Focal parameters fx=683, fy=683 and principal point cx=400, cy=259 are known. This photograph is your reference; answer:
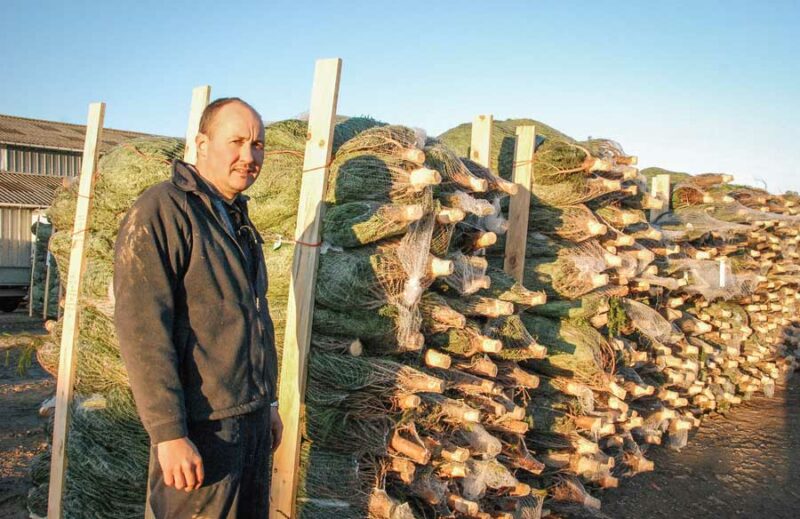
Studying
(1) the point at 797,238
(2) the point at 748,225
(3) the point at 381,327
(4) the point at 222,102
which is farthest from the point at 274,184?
(1) the point at 797,238

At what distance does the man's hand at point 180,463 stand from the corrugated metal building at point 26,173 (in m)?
18.2

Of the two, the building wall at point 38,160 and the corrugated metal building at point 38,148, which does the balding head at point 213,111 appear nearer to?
the corrugated metal building at point 38,148

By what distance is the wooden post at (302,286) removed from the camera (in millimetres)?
3676

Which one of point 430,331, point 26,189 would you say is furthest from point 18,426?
point 26,189

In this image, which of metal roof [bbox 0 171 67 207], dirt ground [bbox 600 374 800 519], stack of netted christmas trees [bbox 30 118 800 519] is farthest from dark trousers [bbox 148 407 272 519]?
metal roof [bbox 0 171 67 207]

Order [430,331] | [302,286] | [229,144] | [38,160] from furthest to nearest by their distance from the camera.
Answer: [38,160]
[430,331]
[302,286]
[229,144]

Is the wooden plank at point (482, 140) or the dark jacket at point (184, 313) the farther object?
the wooden plank at point (482, 140)

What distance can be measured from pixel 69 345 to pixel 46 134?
2359 centimetres

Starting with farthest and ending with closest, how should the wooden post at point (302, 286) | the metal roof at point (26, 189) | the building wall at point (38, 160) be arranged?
the building wall at point (38, 160)
the metal roof at point (26, 189)
the wooden post at point (302, 286)

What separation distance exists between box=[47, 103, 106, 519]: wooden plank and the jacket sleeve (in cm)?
223

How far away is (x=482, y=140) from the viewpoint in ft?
18.2

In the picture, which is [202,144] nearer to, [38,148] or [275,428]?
[275,428]

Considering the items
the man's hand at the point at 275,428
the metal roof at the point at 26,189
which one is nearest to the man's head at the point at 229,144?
the man's hand at the point at 275,428

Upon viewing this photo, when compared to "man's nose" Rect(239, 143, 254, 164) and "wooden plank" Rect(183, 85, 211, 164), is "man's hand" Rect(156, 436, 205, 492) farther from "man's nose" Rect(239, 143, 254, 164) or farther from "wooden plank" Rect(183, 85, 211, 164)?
"wooden plank" Rect(183, 85, 211, 164)
